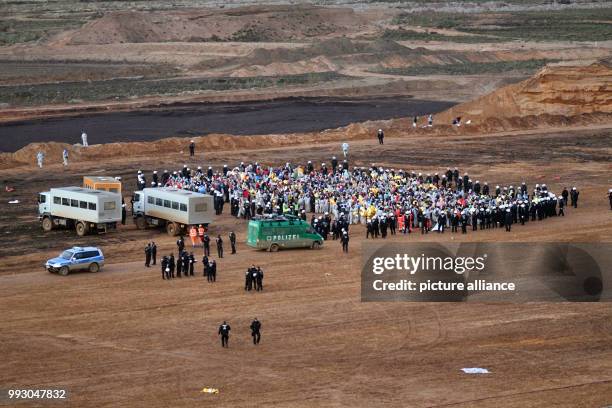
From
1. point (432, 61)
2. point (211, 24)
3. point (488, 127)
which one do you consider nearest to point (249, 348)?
point (488, 127)

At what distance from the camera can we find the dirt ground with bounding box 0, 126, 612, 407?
110 feet

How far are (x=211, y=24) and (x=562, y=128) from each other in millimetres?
89724

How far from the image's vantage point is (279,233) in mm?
51969

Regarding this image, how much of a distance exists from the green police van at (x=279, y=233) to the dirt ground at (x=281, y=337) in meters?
0.85

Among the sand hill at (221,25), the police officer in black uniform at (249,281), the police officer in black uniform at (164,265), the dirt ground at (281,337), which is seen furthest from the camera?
the sand hill at (221,25)

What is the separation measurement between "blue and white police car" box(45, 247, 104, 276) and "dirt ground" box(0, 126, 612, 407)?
0.37 m

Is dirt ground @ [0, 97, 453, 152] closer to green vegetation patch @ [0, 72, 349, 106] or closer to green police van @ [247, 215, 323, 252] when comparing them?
green vegetation patch @ [0, 72, 349, 106]

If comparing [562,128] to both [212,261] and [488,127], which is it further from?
[212,261]

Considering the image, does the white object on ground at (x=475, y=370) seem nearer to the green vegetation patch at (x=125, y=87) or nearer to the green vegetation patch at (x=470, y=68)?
the green vegetation patch at (x=125, y=87)

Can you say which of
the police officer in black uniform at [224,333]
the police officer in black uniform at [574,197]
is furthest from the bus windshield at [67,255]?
the police officer in black uniform at [574,197]

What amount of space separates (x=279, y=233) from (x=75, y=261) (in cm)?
878

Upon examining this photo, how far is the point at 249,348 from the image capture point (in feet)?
123

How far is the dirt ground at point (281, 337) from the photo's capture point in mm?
33438

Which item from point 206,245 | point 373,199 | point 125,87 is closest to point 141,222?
point 206,245
